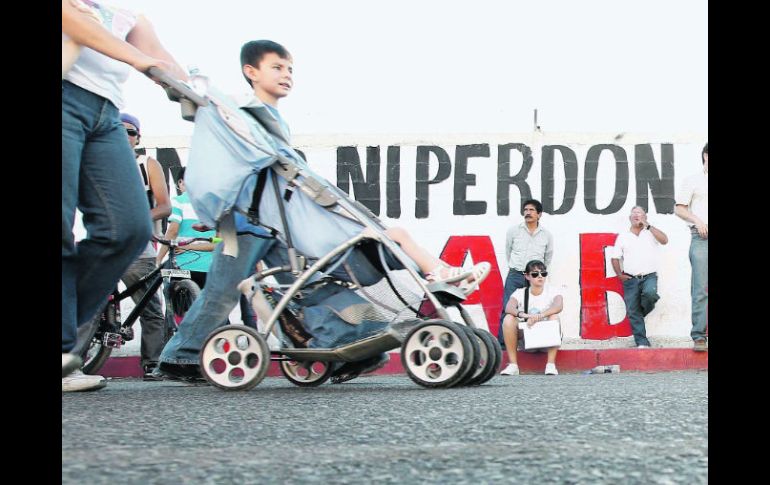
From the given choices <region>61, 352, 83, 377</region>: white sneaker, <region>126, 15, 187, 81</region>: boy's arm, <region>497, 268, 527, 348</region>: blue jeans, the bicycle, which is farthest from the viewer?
<region>497, 268, 527, 348</region>: blue jeans

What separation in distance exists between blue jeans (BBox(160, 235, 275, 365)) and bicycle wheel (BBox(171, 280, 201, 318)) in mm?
1337

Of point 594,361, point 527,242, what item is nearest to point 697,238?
point 594,361

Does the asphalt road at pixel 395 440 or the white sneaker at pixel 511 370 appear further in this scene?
the white sneaker at pixel 511 370

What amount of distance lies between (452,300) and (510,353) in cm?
407

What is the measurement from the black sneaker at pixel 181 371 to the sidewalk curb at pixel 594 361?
3.99 m

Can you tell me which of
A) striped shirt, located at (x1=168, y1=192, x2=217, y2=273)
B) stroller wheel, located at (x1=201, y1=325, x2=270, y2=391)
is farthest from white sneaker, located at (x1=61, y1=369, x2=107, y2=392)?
striped shirt, located at (x1=168, y1=192, x2=217, y2=273)

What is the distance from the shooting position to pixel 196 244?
7.41m

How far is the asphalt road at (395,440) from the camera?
78.4 inches

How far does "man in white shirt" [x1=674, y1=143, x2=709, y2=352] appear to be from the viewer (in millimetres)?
9328

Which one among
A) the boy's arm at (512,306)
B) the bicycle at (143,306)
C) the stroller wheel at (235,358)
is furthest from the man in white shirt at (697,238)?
the stroller wheel at (235,358)

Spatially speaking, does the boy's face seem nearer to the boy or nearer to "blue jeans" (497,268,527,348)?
the boy

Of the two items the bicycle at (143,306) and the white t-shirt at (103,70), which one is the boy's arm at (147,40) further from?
the bicycle at (143,306)

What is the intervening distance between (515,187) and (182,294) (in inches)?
193
